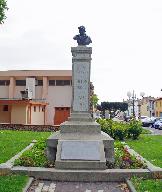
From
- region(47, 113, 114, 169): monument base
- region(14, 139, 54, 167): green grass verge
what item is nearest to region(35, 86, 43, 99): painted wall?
region(47, 113, 114, 169): monument base

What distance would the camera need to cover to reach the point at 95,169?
10.9 m

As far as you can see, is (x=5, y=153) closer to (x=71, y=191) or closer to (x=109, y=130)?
(x=71, y=191)

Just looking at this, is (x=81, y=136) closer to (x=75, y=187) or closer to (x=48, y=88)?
(x=75, y=187)

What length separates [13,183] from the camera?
30.6ft

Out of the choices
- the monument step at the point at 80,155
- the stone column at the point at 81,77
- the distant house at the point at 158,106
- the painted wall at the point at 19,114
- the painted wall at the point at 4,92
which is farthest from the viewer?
the distant house at the point at 158,106

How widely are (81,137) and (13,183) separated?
341 cm

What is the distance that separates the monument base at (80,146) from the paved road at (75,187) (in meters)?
0.77

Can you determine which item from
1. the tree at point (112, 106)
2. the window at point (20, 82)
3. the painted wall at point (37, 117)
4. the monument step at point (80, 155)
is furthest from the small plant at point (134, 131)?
the tree at point (112, 106)

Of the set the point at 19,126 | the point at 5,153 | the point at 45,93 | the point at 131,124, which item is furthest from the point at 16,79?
the point at 5,153

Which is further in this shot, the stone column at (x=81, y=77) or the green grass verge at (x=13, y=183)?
the stone column at (x=81, y=77)

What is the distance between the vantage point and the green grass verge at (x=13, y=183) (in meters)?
8.77

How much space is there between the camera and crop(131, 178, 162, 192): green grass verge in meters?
9.02

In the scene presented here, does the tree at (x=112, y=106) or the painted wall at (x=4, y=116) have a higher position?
the tree at (x=112, y=106)

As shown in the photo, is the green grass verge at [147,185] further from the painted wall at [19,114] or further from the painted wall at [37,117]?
the painted wall at [37,117]
